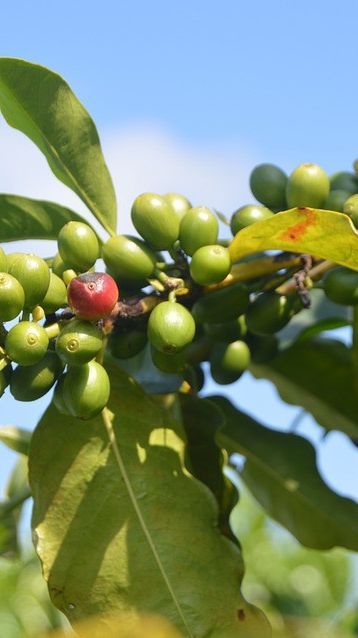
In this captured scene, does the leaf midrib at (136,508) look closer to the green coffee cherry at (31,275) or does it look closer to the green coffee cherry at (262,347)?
the green coffee cherry at (31,275)

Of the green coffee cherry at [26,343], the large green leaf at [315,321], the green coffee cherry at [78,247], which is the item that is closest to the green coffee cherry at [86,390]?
the green coffee cherry at [26,343]

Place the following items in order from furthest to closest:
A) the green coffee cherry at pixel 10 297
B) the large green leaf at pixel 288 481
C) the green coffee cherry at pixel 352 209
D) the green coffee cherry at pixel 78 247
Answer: the large green leaf at pixel 288 481 → the green coffee cherry at pixel 352 209 → the green coffee cherry at pixel 78 247 → the green coffee cherry at pixel 10 297

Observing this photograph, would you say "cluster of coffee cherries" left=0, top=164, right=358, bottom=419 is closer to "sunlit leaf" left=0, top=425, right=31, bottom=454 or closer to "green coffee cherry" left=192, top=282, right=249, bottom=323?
"green coffee cherry" left=192, top=282, right=249, bottom=323

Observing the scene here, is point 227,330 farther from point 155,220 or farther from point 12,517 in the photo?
point 12,517

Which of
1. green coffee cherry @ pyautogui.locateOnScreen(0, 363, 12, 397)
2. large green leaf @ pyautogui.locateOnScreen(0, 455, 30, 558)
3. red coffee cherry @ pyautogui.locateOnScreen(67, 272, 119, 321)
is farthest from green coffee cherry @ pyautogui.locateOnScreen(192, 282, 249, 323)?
large green leaf @ pyautogui.locateOnScreen(0, 455, 30, 558)

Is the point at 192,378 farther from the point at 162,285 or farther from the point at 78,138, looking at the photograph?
the point at 78,138

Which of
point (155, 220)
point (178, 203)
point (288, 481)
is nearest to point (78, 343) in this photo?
point (155, 220)
